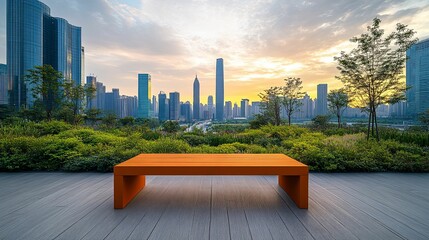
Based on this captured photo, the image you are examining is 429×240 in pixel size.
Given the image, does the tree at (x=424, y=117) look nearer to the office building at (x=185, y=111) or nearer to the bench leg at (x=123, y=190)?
the bench leg at (x=123, y=190)

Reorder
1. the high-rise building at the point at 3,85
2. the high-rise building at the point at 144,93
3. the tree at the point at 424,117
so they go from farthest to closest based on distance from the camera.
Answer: the high-rise building at the point at 3,85 < the high-rise building at the point at 144,93 < the tree at the point at 424,117

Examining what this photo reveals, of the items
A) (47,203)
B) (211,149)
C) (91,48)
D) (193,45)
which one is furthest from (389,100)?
(91,48)

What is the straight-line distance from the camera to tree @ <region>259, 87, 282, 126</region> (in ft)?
39.7

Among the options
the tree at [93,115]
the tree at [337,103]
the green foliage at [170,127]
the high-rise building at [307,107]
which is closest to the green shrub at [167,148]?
the green foliage at [170,127]

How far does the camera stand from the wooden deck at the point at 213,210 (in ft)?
6.17

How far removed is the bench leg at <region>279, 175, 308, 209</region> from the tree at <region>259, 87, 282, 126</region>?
9.39 m

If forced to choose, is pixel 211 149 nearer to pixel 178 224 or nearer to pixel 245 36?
pixel 178 224

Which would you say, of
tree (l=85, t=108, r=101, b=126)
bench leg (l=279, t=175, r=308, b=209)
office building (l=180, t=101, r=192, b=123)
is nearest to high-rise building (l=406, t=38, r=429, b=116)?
bench leg (l=279, t=175, r=308, b=209)

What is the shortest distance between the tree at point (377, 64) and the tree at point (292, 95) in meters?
4.70

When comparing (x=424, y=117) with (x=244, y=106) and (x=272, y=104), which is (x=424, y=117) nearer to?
(x=272, y=104)

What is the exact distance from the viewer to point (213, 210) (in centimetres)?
240

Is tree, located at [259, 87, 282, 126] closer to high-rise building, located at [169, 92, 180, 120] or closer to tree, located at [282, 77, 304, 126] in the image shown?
tree, located at [282, 77, 304, 126]

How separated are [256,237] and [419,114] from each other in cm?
1462

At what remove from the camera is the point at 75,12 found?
332 inches
